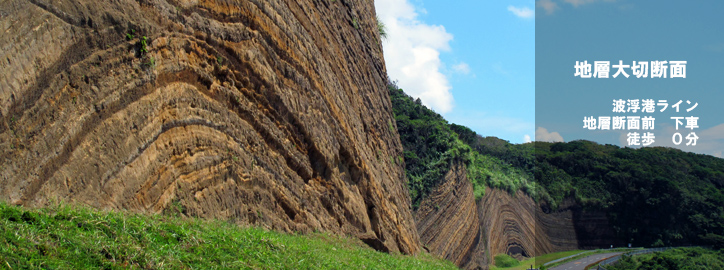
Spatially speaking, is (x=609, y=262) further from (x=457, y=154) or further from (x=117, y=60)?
(x=117, y=60)

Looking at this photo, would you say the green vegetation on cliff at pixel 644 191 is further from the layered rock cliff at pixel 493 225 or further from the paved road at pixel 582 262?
the paved road at pixel 582 262

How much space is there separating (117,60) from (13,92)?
4.41 feet

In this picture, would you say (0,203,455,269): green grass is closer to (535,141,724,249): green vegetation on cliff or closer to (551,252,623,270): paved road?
(551,252,623,270): paved road

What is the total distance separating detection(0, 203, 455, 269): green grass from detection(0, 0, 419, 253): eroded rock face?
51cm

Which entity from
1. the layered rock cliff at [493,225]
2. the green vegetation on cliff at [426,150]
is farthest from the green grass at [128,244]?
the green vegetation on cliff at [426,150]

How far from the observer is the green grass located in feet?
12.9

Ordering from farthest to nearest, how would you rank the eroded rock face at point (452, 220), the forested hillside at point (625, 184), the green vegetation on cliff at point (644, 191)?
the green vegetation on cliff at point (644, 191) < the forested hillside at point (625, 184) < the eroded rock face at point (452, 220)

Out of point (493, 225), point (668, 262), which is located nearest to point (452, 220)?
point (493, 225)

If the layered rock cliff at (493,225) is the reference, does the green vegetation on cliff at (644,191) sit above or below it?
above

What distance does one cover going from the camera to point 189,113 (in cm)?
736

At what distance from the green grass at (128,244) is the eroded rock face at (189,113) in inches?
20.2

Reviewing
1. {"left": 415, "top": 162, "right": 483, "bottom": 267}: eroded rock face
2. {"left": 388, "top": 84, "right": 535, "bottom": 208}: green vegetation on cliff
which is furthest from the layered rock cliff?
{"left": 388, "top": 84, "right": 535, "bottom": 208}: green vegetation on cliff

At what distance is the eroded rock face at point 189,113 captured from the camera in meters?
5.24

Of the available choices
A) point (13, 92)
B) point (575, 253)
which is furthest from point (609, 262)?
point (13, 92)
